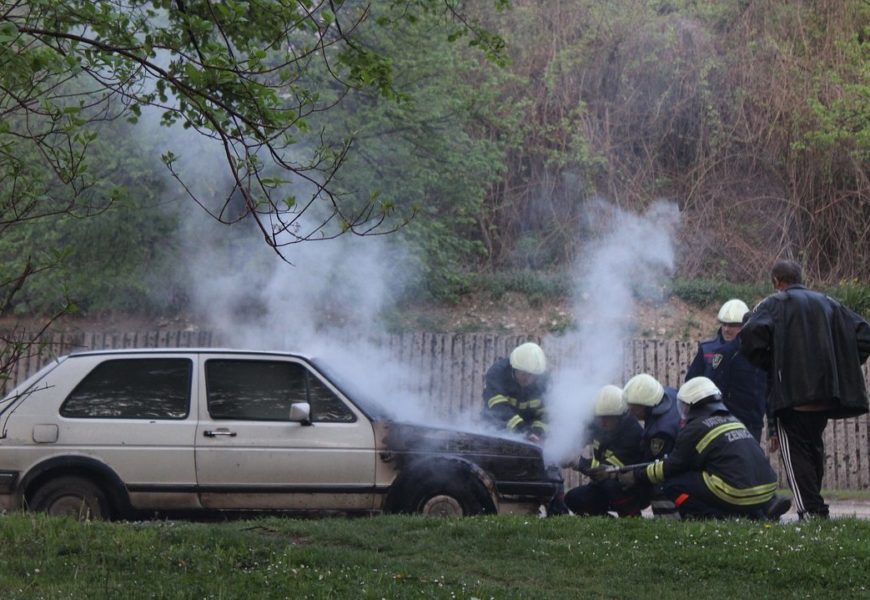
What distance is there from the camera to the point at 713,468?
8.43 m

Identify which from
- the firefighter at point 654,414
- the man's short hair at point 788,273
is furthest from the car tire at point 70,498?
the man's short hair at point 788,273

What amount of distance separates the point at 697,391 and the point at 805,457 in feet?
3.07

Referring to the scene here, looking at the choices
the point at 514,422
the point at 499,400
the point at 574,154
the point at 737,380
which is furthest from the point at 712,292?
the point at 514,422

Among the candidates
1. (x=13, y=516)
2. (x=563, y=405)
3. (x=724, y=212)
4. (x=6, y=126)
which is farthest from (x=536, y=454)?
(x=724, y=212)

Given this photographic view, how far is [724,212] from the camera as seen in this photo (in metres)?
21.3

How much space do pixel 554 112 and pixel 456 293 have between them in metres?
5.69

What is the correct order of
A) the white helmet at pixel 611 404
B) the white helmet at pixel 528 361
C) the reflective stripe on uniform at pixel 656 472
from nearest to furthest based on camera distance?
the reflective stripe on uniform at pixel 656 472
the white helmet at pixel 611 404
the white helmet at pixel 528 361

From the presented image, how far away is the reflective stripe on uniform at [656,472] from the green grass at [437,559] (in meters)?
0.54

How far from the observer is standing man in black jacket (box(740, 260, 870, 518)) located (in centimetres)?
833

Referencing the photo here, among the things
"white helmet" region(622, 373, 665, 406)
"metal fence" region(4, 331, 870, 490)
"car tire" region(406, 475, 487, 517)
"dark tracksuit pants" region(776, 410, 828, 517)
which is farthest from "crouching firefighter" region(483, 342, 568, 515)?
"metal fence" region(4, 331, 870, 490)

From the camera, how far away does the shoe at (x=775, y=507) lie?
859 centimetres

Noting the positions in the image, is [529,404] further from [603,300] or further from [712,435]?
[603,300]

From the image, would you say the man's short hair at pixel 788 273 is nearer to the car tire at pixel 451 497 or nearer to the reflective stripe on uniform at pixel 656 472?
the reflective stripe on uniform at pixel 656 472

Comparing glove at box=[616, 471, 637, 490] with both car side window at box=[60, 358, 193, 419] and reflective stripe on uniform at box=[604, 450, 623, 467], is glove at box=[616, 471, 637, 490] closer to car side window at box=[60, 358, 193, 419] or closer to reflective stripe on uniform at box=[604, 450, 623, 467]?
reflective stripe on uniform at box=[604, 450, 623, 467]
